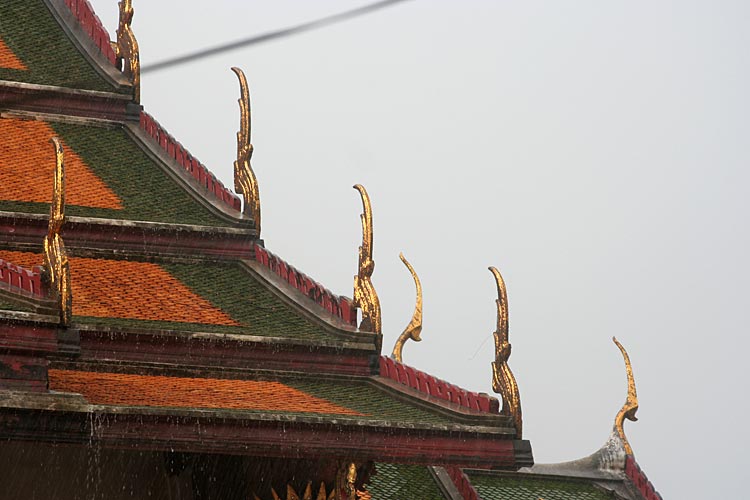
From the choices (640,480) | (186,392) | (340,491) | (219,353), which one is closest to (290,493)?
(340,491)

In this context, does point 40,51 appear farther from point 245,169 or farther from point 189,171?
point 245,169

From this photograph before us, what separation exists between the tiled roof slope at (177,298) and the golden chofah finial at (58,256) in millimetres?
1974

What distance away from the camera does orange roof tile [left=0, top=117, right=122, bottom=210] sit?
1310 centimetres

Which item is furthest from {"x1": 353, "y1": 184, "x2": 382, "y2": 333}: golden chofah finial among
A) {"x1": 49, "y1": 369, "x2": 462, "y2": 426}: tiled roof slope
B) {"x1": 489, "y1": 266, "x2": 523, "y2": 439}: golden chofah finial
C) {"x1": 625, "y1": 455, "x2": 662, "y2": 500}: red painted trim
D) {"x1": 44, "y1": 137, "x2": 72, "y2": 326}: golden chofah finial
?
{"x1": 625, "y1": 455, "x2": 662, "y2": 500}: red painted trim

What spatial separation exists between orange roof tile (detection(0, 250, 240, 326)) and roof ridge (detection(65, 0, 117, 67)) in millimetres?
2654

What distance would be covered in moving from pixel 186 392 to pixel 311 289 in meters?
2.28

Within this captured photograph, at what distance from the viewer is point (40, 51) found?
587 inches

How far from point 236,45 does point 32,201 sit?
23.1 ft

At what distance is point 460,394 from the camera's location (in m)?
12.2

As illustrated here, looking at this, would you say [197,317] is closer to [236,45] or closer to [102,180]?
[102,180]

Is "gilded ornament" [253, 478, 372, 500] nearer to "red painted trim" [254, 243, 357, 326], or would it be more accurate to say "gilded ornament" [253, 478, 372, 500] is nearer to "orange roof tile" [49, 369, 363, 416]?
"orange roof tile" [49, 369, 363, 416]

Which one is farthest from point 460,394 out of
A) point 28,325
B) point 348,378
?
point 28,325

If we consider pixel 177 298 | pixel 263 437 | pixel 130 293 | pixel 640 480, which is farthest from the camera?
pixel 640 480

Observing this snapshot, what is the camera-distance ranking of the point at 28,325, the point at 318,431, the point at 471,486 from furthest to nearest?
the point at 471,486 < the point at 318,431 < the point at 28,325
